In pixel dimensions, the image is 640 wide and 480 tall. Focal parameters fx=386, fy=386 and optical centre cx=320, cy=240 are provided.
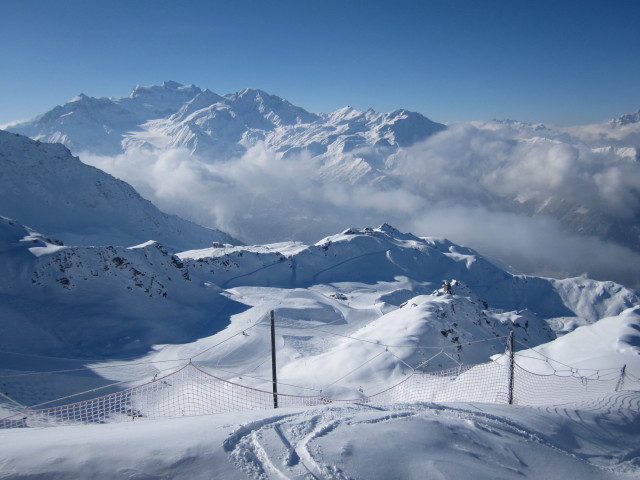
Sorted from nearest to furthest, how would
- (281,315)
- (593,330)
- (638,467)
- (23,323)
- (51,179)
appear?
(638,467) → (593,330) → (23,323) → (281,315) → (51,179)

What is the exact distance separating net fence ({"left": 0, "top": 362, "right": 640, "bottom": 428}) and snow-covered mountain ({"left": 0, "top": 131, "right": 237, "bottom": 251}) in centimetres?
6562

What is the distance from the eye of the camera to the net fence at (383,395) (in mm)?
15641

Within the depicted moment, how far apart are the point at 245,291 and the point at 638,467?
51539mm

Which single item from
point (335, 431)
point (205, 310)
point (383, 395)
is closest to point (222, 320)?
→ point (205, 310)

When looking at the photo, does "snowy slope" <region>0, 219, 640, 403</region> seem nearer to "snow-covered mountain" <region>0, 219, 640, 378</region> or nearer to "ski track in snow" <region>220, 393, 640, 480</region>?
"snow-covered mountain" <region>0, 219, 640, 378</region>

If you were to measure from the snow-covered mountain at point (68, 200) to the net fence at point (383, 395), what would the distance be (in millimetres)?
65617

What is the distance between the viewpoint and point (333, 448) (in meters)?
6.84

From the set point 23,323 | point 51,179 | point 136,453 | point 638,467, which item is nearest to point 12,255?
point 23,323

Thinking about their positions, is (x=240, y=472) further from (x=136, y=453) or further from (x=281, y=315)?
(x=281, y=315)

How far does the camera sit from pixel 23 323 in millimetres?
30500

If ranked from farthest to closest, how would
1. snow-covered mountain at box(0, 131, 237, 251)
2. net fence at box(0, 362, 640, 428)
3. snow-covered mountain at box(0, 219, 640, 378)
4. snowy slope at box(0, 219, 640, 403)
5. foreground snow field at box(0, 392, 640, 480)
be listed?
snow-covered mountain at box(0, 131, 237, 251) → snow-covered mountain at box(0, 219, 640, 378) → snowy slope at box(0, 219, 640, 403) → net fence at box(0, 362, 640, 428) → foreground snow field at box(0, 392, 640, 480)

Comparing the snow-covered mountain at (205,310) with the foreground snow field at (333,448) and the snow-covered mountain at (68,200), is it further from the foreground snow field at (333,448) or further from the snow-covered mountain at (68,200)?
the snow-covered mountain at (68,200)

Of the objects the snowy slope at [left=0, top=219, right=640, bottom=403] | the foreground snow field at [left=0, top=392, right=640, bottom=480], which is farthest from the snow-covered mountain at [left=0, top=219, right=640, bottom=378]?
the foreground snow field at [left=0, top=392, right=640, bottom=480]

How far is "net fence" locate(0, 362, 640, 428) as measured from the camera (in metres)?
15.6
